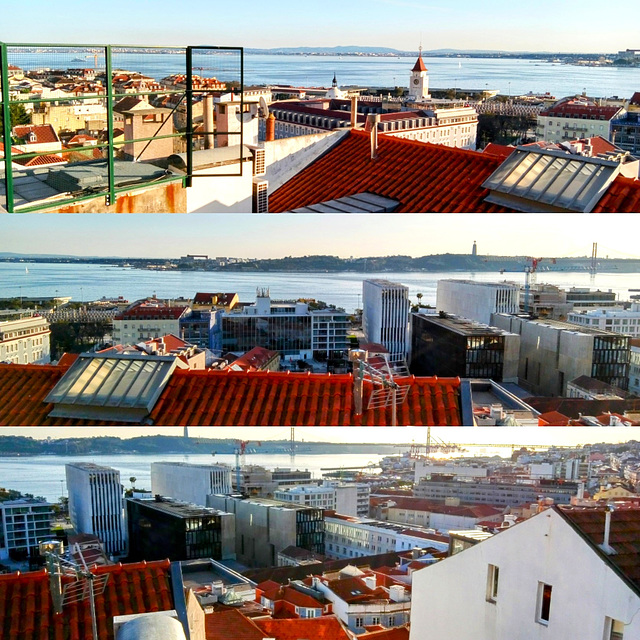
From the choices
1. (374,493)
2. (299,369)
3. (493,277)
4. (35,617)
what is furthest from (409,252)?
(35,617)

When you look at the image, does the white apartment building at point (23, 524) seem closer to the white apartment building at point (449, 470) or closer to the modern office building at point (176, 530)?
the modern office building at point (176, 530)

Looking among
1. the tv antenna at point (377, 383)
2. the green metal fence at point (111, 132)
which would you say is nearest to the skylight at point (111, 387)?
the green metal fence at point (111, 132)

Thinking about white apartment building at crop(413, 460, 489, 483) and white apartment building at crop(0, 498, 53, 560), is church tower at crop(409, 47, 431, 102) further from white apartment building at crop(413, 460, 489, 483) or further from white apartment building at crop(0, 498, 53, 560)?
white apartment building at crop(0, 498, 53, 560)

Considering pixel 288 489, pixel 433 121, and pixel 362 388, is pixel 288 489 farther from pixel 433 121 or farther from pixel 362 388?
pixel 433 121

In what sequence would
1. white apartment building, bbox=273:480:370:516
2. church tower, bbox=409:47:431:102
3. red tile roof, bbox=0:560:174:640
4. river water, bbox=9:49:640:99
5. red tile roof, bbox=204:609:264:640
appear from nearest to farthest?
red tile roof, bbox=0:560:174:640 → red tile roof, bbox=204:609:264:640 → white apartment building, bbox=273:480:370:516 → river water, bbox=9:49:640:99 → church tower, bbox=409:47:431:102

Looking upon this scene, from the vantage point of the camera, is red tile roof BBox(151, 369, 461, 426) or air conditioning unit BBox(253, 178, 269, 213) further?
air conditioning unit BBox(253, 178, 269, 213)

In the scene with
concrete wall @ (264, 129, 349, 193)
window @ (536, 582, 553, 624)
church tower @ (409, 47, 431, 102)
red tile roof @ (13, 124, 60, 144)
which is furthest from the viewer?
church tower @ (409, 47, 431, 102)

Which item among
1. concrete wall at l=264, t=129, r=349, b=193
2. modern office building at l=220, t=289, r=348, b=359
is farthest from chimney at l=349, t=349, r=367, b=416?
concrete wall at l=264, t=129, r=349, b=193

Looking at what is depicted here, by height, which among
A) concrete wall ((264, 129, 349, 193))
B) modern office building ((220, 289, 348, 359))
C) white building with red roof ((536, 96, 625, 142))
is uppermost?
white building with red roof ((536, 96, 625, 142))
